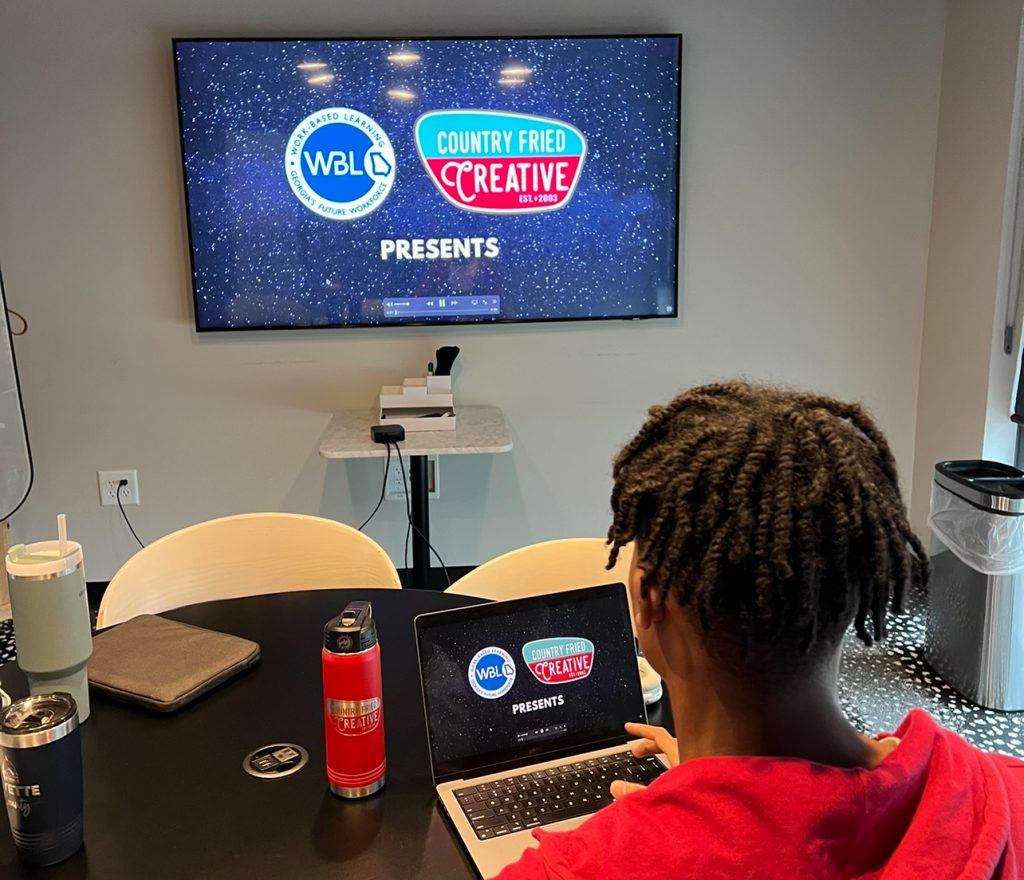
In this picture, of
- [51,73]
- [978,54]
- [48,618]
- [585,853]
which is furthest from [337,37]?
[585,853]

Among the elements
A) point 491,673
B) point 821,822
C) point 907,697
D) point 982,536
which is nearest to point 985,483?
point 982,536

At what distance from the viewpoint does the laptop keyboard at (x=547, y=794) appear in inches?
40.9

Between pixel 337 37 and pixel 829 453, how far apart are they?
2783 millimetres

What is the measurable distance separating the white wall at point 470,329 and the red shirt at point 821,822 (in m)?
2.69

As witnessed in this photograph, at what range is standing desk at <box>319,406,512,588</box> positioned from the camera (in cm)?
281

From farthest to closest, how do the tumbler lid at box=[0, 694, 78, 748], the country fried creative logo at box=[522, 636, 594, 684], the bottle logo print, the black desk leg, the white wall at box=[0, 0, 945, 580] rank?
the white wall at box=[0, 0, 945, 580], the black desk leg, the country fried creative logo at box=[522, 636, 594, 684], the bottle logo print, the tumbler lid at box=[0, 694, 78, 748]

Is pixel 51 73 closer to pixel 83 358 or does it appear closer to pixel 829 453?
pixel 83 358

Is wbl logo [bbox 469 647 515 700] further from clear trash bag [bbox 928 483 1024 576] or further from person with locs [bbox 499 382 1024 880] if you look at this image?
clear trash bag [bbox 928 483 1024 576]

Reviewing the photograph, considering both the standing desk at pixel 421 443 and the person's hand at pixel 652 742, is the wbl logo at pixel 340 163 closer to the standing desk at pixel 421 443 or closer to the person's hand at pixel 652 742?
the standing desk at pixel 421 443

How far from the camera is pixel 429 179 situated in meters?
3.20

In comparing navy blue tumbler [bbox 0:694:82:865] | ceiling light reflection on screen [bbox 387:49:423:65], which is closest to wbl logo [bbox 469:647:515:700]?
navy blue tumbler [bbox 0:694:82:865]

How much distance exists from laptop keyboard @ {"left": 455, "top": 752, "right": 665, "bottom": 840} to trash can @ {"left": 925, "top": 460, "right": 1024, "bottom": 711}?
1.85 metres

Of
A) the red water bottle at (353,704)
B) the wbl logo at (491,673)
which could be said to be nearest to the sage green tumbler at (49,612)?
the red water bottle at (353,704)

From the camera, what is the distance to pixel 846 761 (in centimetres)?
78
